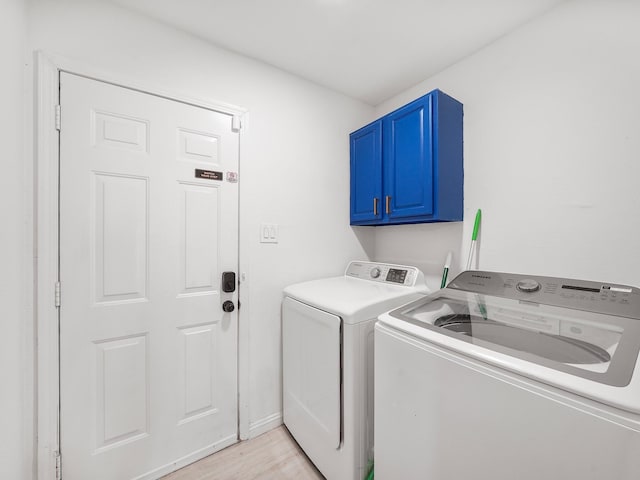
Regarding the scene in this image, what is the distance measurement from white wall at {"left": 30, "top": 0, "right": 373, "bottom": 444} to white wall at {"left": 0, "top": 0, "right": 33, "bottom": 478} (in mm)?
202

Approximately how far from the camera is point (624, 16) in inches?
44.8

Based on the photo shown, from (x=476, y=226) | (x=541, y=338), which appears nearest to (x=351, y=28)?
(x=476, y=226)

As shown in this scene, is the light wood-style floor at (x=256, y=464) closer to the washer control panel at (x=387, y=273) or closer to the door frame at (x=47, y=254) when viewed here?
the door frame at (x=47, y=254)

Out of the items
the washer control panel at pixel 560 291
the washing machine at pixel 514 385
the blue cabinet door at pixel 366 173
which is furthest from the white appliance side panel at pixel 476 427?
the blue cabinet door at pixel 366 173

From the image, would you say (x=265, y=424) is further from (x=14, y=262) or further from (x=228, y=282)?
(x=14, y=262)

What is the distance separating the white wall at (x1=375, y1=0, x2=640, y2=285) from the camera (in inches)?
44.8

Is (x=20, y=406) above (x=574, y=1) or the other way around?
the other way around

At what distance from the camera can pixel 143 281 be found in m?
1.35

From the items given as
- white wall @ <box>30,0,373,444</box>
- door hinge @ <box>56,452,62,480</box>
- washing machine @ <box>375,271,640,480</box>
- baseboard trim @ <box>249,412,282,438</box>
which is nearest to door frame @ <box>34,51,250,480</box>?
door hinge @ <box>56,452,62,480</box>

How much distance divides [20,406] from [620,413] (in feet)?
6.52

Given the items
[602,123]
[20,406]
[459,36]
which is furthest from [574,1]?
[20,406]

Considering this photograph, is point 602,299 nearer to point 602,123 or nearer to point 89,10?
point 602,123

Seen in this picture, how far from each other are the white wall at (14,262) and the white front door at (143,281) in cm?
12

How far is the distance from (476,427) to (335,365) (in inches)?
24.8
